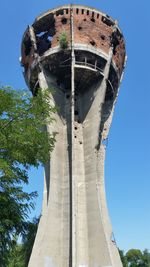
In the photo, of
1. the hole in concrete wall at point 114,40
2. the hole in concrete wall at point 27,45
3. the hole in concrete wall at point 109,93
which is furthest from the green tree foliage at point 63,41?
the hole in concrete wall at point 109,93

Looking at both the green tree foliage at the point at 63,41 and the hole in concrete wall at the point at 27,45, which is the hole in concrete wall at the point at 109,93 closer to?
the green tree foliage at the point at 63,41

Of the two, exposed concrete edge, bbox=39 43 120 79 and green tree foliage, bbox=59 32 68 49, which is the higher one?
green tree foliage, bbox=59 32 68 49

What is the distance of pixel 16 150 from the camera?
8578 millimetres

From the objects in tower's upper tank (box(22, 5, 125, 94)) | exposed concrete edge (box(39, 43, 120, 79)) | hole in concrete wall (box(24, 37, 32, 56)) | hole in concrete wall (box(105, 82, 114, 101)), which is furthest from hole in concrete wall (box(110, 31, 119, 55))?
hole in concrete wall (box(24, 37, 32, 56))

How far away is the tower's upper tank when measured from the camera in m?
23.7

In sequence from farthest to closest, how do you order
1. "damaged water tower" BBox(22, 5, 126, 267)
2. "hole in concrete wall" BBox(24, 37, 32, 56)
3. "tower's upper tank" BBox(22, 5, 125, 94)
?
"hole in concrete wall" BBox(24, 37, 32, 56) < "tower's upper tank" BBox(22, 5, 125, 94) < "damaged water tower" BBox(22, 5, 126, 267)

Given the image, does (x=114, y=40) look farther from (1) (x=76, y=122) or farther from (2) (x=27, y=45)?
(1) (x=76, y=122)

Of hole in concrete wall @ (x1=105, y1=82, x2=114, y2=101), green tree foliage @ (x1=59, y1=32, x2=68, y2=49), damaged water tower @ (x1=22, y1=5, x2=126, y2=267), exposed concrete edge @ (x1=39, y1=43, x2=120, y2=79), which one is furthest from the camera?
hole in concrete wall @ (x1=105, y1=82, x2=114, y2=101)

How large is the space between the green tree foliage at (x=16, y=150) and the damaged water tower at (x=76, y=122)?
9811mm

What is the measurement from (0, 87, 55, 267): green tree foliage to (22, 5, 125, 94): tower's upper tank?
14925mm

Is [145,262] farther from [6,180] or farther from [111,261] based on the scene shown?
[6,180]

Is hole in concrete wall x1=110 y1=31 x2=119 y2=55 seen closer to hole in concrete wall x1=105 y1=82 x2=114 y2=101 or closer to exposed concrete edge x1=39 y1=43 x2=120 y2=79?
exposed concrete edge x1=39 y1=43 x2=120 y2=79

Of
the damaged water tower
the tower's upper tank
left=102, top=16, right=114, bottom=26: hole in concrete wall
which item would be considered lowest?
the damaged water tower

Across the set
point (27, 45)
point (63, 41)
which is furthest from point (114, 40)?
point (27, 45)
